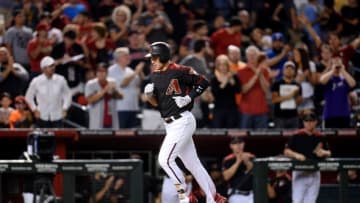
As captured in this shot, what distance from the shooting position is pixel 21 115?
57.1ft

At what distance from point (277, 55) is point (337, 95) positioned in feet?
7.93

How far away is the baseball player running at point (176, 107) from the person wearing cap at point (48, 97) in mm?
→ 4874

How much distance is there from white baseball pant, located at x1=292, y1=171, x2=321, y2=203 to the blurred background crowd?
362cm

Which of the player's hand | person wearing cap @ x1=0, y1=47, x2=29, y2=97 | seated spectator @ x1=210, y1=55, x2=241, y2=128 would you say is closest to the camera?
the player's hand

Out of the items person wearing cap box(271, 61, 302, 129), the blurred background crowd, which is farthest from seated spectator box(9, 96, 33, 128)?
person wearing cap box(271, 61, 302, 129)

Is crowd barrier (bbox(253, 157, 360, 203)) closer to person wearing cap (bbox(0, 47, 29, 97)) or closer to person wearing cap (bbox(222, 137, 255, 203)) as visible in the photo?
person wearing cap (bbox(222, 137, 255, 203))

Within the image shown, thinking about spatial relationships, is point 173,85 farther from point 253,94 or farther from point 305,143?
point 253,94

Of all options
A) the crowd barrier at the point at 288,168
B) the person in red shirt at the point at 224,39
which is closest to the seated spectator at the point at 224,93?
the person in red shirt at the point at 224,39

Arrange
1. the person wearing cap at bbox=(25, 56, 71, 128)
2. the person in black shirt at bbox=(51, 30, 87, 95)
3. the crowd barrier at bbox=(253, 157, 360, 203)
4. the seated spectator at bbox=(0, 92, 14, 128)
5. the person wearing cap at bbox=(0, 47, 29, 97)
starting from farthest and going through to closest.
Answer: the person in black shirt at bbox=(51, 30, 87, 95) < the person wearing cap at bbox=(0, 47, 29, 97) < the person wearing cap at bbox=(25, 56, 71, 128) < the seated spectator at bbox=(0, 92, 14, 128) < the crowd barrier at bbox=(253, 157, 360, 203)

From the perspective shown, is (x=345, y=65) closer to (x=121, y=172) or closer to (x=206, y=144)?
(x=206, y=144)

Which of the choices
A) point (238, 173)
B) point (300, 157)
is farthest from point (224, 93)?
point (300, 157)

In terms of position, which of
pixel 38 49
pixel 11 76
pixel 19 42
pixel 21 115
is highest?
pixel 19 42

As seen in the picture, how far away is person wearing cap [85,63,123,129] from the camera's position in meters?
17.7

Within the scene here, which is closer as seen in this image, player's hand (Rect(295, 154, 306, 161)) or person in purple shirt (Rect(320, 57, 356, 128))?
player's hand (Rect(295, 154, 306, 161))
